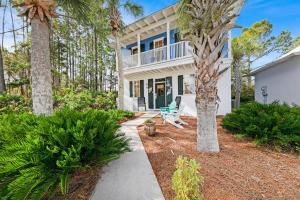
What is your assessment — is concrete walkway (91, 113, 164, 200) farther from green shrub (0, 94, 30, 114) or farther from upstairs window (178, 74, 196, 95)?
green shrub (0, 94, 30, 114)

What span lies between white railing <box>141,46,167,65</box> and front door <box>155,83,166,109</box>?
6.56ft

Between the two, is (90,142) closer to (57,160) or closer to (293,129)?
(57,160)

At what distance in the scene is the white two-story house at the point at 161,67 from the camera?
1162cm

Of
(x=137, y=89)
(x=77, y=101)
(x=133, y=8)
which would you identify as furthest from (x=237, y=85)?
(x=77, y=101)

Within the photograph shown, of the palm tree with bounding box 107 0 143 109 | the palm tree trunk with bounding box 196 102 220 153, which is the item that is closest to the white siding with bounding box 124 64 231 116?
the palm tree with bounding box 107 0 143 109

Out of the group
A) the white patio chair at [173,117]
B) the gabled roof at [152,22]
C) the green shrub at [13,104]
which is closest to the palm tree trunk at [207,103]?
the white patio chair at [173,117]

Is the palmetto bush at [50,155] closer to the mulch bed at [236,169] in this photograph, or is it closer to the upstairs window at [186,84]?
the mulch bed at [236,169]

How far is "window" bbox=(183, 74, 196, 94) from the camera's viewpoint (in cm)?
1252

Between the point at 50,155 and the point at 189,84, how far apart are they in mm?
10924

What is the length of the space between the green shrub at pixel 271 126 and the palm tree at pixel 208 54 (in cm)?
171

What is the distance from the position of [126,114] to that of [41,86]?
18.2 feet

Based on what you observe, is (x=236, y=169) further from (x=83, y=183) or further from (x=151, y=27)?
(x=151, y=27)

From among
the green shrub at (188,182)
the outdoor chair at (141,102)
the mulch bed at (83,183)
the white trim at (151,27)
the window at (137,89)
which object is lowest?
the mulch bed at (83,183)

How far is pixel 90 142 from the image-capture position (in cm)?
322
